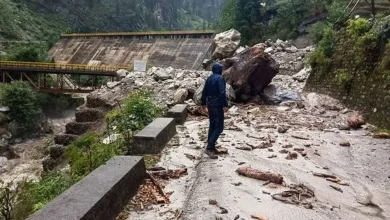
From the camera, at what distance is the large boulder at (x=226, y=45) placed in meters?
22.2

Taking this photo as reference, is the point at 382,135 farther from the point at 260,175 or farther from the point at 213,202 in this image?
the point at 213,202

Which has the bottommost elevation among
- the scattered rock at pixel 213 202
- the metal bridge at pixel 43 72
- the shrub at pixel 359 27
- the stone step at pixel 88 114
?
the metal bridge at pixel 43 72

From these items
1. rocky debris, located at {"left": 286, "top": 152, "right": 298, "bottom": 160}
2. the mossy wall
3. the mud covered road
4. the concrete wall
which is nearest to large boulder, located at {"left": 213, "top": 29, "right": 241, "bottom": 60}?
the concrete wall

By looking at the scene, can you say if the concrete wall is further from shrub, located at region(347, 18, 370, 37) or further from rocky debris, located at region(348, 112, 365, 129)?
rocky debris, located at region(348, 112, 365, 129)

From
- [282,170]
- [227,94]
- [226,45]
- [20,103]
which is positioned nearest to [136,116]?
[282,170]

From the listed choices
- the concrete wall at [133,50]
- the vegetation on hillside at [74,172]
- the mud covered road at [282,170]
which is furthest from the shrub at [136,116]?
the concrete wall at [133,50]

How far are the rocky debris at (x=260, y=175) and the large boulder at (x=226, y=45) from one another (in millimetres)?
17818

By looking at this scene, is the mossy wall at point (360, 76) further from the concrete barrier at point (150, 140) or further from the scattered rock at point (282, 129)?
the concrete barrier at point (150, 140)

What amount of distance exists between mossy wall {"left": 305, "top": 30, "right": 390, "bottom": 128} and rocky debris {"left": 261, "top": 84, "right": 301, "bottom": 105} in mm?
1151

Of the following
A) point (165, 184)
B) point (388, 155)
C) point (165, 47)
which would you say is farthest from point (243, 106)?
point (165, 47)

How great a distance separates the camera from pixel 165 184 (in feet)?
14.9

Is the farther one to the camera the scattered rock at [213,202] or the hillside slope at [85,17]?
the hillside slope at [85,17]

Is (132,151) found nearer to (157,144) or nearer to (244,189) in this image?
(157,144)

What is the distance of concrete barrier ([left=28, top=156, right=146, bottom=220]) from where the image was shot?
2.89 meters
